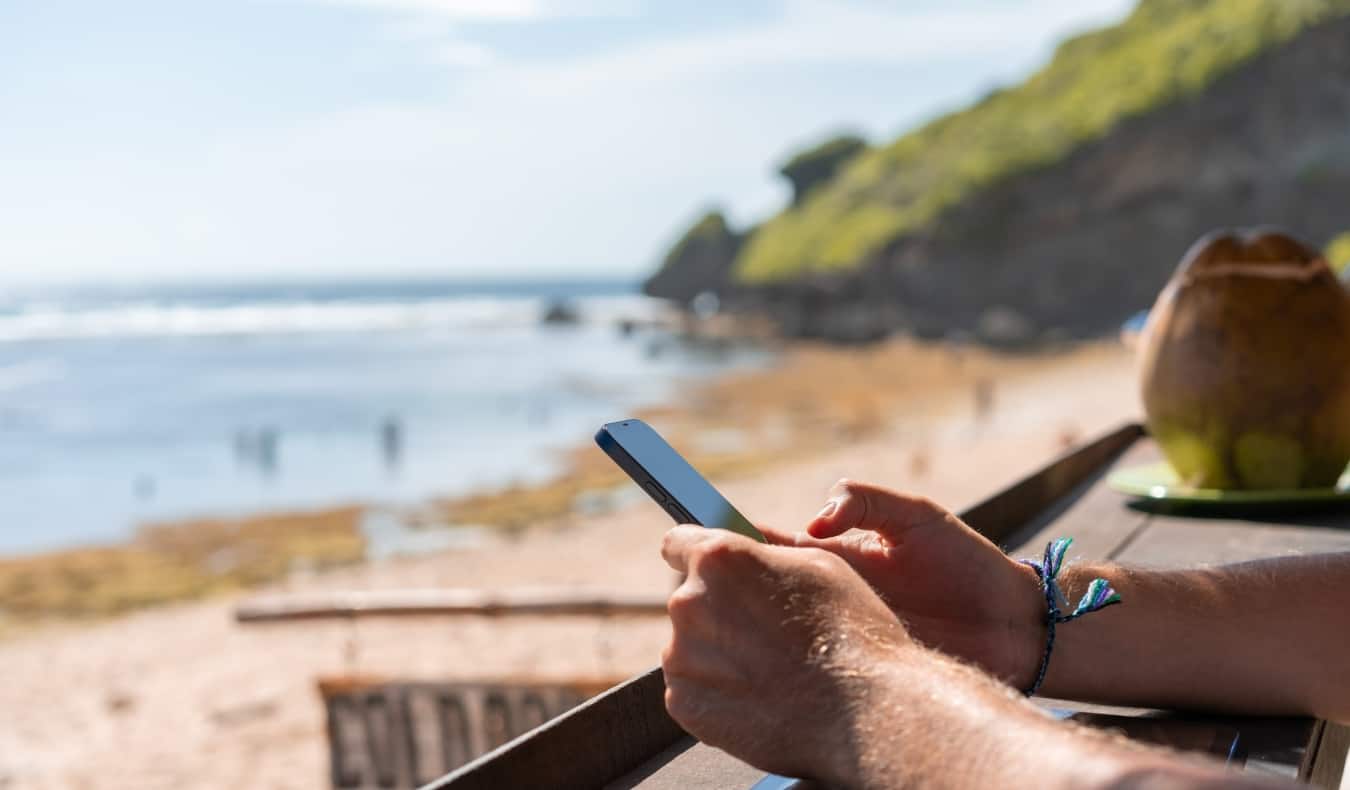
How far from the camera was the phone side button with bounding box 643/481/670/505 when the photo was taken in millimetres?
1074

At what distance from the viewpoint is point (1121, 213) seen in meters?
39.8

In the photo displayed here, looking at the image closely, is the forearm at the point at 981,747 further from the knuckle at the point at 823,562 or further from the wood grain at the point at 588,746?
the wood grain at the point at 588,746

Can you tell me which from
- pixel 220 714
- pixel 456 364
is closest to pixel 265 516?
pixel 220 714

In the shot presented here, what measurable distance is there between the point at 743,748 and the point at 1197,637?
1.75 feet

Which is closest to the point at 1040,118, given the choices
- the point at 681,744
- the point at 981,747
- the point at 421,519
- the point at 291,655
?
the point at 421,519

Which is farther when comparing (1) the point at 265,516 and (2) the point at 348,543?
(1) the point at 265,516

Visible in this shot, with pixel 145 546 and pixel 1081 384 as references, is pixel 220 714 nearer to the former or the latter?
pixel 145 546

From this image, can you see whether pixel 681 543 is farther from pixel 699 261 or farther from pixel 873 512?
pixel 699 261

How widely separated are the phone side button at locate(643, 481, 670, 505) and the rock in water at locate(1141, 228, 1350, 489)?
1.49m

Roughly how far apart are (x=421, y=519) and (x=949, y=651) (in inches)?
624

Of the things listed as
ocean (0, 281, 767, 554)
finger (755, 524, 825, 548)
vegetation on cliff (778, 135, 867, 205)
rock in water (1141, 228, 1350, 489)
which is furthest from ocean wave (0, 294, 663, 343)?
finger (755, 524, 825, 548)

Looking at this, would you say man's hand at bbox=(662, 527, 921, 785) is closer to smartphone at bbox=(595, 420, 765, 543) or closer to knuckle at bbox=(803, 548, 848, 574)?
knuckle at bbox=(803, 548, 848, 574)

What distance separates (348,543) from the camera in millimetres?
15266

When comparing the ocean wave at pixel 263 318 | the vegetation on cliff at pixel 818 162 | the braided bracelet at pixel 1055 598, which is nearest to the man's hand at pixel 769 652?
the braided bracelet at pixel 1055 598
